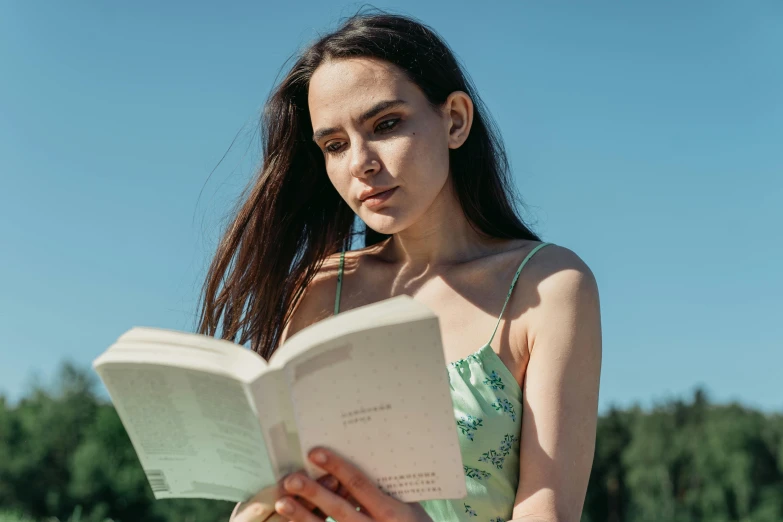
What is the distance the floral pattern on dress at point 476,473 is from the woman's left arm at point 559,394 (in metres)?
0.08

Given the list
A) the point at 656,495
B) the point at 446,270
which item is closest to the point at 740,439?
the point at 656,495

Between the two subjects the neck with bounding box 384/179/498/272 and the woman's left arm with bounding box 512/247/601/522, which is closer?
the woman's left arm with bounding box 512/247/601/522

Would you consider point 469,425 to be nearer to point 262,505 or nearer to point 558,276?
point 558,276

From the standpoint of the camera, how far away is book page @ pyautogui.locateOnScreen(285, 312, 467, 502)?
1.42 m

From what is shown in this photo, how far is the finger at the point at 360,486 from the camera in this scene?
1478 mm

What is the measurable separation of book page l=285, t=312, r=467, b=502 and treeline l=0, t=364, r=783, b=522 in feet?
35.3

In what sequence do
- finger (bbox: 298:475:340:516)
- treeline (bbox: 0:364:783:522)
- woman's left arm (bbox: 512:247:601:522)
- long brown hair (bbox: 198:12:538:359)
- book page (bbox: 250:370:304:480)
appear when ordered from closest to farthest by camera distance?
book page (bbox: 250:370:304:480) → finger (bbox: 298:475:340:516) → woman's left arm (bbox: 512:247:601:522) → long brown hair (bbox: 198:12:538:359) → treeline (bbox: 0:364:783:522)

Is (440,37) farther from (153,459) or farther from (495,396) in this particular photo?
(153,459)

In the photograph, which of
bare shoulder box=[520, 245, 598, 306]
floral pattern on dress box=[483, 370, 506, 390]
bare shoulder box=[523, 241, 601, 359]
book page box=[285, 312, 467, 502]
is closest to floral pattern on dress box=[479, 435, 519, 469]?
floral pattern on dress box=[483, 370, 506, 390]

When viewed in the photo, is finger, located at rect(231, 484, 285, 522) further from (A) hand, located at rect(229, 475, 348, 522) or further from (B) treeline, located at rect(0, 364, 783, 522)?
(B) treeline, located at rect(0, 364, 783, 522)

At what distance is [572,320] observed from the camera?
6.72ft

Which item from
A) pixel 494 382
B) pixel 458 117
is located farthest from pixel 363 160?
pixel 494 382

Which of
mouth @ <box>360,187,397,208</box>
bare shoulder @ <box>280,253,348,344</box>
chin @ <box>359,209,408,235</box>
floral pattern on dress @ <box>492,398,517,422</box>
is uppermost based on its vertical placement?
mouth @ <box>360,187,397,208</box>

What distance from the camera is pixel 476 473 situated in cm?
201
